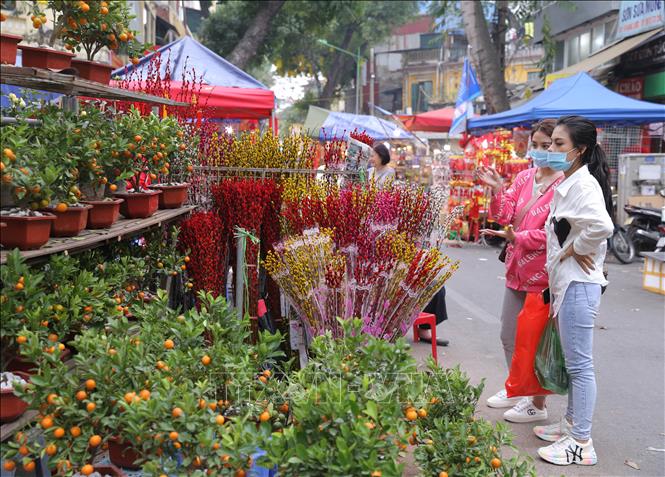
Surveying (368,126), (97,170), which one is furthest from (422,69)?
(97,170)

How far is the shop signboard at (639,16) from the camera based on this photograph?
1568cm

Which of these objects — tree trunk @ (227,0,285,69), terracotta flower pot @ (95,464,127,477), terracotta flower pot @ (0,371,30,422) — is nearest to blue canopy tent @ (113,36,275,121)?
terracotta flower pot @ (95,464,127,477)

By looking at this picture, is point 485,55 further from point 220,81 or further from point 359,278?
point 359,278

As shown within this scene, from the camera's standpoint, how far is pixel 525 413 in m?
4.92

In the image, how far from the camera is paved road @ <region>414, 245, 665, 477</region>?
177 inches

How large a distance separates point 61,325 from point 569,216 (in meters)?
2.74

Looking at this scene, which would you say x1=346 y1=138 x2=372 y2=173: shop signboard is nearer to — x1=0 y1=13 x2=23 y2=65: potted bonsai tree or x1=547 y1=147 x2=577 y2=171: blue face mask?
x1=547 y1=147 x2=577 y2=171: blue face mask

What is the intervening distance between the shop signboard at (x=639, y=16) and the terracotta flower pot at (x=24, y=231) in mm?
15915

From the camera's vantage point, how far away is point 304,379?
9.55 ft

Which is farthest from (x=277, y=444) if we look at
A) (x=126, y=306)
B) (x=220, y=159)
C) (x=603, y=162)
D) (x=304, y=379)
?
(x=220, y=159)

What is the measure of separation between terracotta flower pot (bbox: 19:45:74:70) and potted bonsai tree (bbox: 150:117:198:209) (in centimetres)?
78

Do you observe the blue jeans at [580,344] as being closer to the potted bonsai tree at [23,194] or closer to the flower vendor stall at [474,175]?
the potted bonsai tree at [23,194]

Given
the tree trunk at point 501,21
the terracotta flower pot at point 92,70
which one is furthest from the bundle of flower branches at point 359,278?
the tree trunk at point 501,21

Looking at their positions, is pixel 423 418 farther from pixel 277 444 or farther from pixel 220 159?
pixel 220 159
